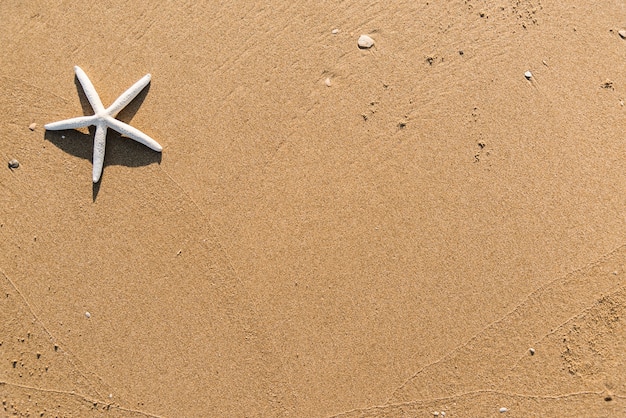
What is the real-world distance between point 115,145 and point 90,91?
1.44ft

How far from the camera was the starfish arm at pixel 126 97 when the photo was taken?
3.22 metres

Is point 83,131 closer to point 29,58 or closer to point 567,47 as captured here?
point 29,58

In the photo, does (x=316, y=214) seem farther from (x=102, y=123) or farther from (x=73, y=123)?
(x=73, y=123)

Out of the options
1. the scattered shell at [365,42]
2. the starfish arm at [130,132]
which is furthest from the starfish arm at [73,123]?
the scattered shell at [365,42]

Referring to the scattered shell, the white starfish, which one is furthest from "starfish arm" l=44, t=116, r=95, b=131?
the scattered shell

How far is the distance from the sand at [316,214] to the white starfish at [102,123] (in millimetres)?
91

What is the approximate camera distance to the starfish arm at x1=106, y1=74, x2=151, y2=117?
3219 mm

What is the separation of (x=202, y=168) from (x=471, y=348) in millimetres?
2449

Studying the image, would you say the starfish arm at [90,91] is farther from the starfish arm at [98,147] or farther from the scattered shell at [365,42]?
the scattered shell at [365,42]

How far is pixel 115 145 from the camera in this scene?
3.30m

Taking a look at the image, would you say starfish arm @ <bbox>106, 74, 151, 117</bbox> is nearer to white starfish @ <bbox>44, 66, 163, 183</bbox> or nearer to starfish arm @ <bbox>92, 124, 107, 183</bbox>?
white starfish @ <bbox>44, 66, 163, 183</bbox>

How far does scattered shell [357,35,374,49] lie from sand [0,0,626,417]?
0.05m

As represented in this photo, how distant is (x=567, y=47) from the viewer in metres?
3.36

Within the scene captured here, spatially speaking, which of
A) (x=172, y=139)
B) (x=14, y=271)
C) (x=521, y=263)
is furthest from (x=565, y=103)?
(x=14, y=271)
